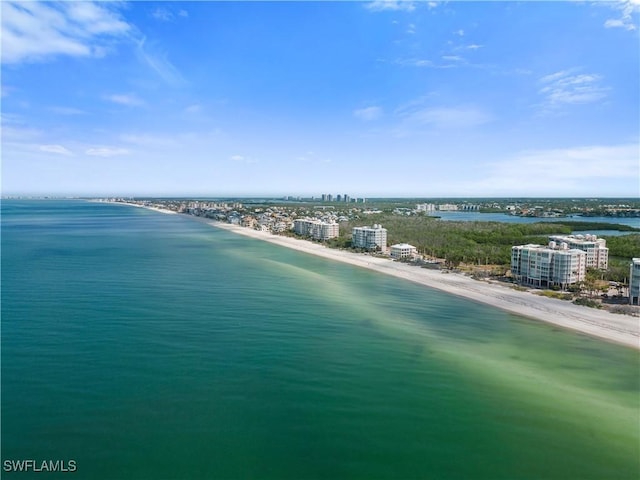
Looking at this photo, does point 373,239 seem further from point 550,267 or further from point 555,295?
point 555,295

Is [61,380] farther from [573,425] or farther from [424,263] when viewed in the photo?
[424,263]

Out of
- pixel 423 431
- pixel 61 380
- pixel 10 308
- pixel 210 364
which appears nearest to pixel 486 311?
pixel 423 431

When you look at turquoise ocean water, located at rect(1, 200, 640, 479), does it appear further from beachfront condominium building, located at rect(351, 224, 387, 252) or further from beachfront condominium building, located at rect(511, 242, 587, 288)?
beachfront condominium building, located at rect(351, 224, 387, 252)

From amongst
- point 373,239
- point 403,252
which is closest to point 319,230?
point 373,239

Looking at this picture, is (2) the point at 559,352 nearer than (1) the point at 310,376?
No

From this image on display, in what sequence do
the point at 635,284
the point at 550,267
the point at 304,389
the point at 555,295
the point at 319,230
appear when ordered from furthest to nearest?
1. the point at 319,230
2. the point at 550,267
3. the point at 555,295
4. the point at 635,284
5. the point at 304,389

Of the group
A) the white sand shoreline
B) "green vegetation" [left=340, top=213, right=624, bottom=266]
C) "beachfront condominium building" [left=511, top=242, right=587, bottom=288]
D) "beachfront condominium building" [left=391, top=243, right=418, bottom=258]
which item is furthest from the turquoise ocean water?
"beachfront condominium building" [left=391, top=243, right=418, bottom=258]

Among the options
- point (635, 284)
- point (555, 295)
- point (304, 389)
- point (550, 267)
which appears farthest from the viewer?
point (550, 267)
